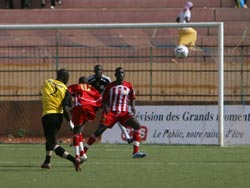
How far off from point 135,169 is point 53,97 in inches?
77.7

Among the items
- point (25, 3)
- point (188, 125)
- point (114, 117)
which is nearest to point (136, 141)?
point (114, 117)

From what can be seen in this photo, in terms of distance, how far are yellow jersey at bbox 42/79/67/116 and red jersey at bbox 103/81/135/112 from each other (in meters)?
3.00

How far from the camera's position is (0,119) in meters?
25.5

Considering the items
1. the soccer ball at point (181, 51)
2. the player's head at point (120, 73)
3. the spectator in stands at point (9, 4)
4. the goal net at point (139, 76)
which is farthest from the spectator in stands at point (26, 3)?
the player's head at point (120, 73)

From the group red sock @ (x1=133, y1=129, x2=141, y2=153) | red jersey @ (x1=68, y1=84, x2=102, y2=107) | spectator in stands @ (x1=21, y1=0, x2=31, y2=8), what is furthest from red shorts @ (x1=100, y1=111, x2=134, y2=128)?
spectator in stands @ (x1=21, y1=0, x2=31, y2=8)

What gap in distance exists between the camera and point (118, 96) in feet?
63.8

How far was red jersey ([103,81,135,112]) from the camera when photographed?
19422mm

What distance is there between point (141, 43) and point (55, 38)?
8.78ft

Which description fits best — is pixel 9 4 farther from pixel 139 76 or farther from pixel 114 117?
pixel 114 117

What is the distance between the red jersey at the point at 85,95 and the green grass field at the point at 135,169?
1.15 m

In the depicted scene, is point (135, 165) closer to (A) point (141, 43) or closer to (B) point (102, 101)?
(B) point (102, 101)

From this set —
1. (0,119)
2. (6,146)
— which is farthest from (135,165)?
(0,119)

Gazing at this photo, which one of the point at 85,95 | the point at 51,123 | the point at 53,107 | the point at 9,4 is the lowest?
the point at 51,123

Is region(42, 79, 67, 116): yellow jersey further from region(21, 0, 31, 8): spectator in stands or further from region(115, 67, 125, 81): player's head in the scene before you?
region(21, 0, 31, 8): spectator in stands
